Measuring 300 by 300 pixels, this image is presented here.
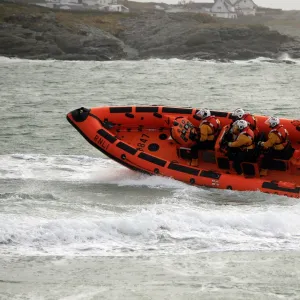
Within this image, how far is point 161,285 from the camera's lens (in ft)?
20.1

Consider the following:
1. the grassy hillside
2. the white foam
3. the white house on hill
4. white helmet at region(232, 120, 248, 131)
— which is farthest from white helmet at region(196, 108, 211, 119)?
the white house on hill

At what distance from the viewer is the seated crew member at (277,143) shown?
922 cm

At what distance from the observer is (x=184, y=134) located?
9898 mm

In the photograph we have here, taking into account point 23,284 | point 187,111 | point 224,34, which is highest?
point 224,34

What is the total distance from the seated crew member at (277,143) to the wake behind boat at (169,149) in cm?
12

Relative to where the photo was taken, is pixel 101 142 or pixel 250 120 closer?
pixel 250 120

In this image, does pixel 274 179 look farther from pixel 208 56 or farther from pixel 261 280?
pixel 208 56

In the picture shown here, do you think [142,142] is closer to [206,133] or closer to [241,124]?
[206,133]

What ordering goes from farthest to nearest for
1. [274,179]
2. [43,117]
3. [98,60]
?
[98,60]
[43,117]
[274,179]

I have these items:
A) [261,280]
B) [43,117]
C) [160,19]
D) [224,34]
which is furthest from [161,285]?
[160,19]

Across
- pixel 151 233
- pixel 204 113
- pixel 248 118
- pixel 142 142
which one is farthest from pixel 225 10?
pixel 151 233

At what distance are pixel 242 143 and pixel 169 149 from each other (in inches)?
55.1

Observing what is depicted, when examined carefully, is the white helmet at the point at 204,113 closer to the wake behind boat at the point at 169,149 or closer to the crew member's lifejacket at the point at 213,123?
the crew member's lifejacket at the point at 213,123

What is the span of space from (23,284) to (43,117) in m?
10.4
